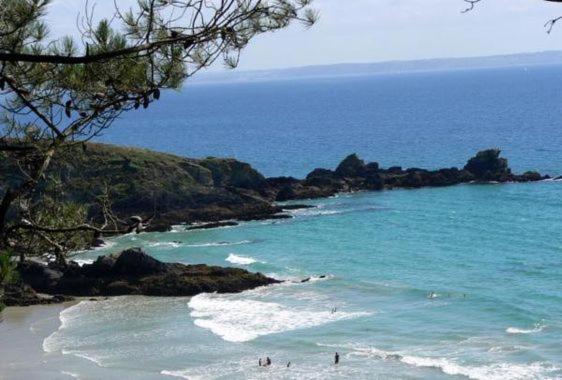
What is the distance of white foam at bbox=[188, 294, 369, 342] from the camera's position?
31391 mm

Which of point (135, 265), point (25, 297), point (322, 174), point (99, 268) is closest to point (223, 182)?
point (322, 174)

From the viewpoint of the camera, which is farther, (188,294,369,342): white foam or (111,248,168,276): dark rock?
(111,248,168,276): dark rock

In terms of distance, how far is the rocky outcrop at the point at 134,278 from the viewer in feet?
126

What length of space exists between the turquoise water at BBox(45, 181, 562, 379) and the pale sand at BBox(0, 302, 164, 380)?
1.86 feet

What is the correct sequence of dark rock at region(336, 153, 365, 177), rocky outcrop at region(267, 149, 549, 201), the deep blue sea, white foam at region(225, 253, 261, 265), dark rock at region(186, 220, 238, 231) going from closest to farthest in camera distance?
the deep blue sea, white foam at region(225, 253, 261, 265), dark rock at region(186, 220, 238, 231), rocky outcrop at region(267, 149, 549, 201), dark rock at region(336, 153, 365, 177)

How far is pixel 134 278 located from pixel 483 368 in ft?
56.7

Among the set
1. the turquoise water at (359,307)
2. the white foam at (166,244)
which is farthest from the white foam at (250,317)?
the white foam at (166,244)

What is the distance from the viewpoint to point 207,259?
150 ft

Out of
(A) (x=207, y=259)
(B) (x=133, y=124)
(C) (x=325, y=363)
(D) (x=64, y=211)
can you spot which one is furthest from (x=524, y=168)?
(B) (x=133, y=124)

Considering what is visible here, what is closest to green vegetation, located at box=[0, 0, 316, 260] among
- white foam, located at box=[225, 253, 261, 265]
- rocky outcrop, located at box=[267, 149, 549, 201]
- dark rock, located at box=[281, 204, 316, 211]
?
white foam, located at box=[225, 253, 261, 265]

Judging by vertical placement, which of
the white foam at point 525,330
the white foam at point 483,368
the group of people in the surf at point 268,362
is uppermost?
the group of people in the surf at point 268,362

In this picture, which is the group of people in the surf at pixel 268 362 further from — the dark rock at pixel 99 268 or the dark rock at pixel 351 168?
the dark rock at pixel 351 168

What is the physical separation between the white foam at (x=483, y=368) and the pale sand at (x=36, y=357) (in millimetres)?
7041

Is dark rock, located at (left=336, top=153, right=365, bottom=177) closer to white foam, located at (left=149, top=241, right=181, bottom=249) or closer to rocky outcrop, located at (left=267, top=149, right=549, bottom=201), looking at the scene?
rocky outcrop, located at (left=267, top=149, right=549, bottom=201)
